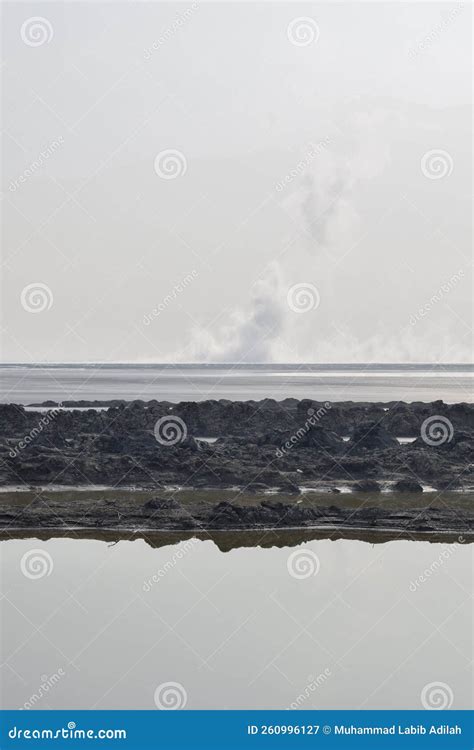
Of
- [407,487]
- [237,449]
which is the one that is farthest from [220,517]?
[237,449]

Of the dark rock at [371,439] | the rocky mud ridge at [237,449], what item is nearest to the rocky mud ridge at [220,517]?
the rocky mud ridge at [237,449]

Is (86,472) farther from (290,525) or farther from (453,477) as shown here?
(453,477)

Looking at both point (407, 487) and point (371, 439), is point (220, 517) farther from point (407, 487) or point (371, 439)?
point (371, 439)

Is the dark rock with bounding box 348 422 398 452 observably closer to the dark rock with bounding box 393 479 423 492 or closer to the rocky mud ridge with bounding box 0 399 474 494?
the rocky mud ridge with bounding box 0 399 474 494

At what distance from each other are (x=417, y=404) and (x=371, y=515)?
14848 mm

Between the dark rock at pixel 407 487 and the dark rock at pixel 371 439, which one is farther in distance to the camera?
the dark rock at pixel 371 439

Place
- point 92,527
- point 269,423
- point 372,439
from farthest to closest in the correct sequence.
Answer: point 269,423 < point 372,439 < point 92,527

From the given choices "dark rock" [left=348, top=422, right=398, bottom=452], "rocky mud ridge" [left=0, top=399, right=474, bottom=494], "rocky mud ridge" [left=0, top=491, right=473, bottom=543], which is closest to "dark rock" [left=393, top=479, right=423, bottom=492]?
"rocky mud ridge" [left=0, top=399, right=474, bottom=494]

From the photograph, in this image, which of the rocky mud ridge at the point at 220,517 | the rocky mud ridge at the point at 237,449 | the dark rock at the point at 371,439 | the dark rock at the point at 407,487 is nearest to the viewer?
the rocky mud ridge at the point at 220,517

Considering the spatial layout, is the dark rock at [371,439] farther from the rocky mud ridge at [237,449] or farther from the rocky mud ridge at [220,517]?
the rocky mud ridge at [220,517]

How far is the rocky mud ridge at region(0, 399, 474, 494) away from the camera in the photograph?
2048cm

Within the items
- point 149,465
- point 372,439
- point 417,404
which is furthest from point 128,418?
point 417,404

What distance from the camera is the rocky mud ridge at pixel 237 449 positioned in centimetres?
2048

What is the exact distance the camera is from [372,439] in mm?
23625
